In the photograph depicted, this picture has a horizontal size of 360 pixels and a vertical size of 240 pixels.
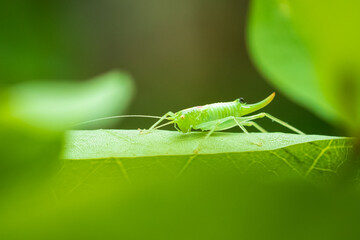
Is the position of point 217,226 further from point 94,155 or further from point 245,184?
point 94,155

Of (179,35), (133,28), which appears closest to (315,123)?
(179,35)

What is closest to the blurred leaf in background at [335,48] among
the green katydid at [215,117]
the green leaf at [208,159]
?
the green leaf at [208,159]

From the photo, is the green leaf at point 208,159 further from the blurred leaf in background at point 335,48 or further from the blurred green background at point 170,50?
the blurred green background at point 170,50

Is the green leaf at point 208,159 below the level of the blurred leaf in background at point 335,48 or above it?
below

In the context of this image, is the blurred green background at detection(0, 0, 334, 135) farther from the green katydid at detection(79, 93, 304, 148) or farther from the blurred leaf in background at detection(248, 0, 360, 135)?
the blurred leaf in background at detection(248, 0, 360, 135)

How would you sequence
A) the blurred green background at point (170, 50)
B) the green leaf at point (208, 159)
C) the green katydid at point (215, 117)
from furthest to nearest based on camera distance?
the blurred green background at point (170, 50) → the green katydid at point (215, 117) → the green leaf at point (208, 159)

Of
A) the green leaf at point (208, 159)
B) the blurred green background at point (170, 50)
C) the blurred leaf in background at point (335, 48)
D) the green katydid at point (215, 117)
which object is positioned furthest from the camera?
the blurred green background at point (170, 50)

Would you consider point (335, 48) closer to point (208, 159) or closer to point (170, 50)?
point (208, 159)

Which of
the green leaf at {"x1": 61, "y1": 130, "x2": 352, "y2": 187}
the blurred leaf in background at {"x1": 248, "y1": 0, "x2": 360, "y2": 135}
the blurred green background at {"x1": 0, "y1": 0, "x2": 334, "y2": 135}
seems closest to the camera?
the blurred leaf in background at {"x1": 248, "y1": 0, "x2": 360, "y2": 135}

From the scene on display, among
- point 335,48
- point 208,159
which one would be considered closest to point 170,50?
point 208,159

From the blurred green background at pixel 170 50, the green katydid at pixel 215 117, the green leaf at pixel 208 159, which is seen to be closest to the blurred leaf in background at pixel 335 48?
the green leaf at pixel 208 159

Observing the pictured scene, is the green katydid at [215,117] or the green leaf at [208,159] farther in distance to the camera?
the green katydid at [215,117]

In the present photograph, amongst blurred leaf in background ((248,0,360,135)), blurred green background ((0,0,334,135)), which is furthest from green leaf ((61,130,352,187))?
blurred green background ((0,0,334,135))
